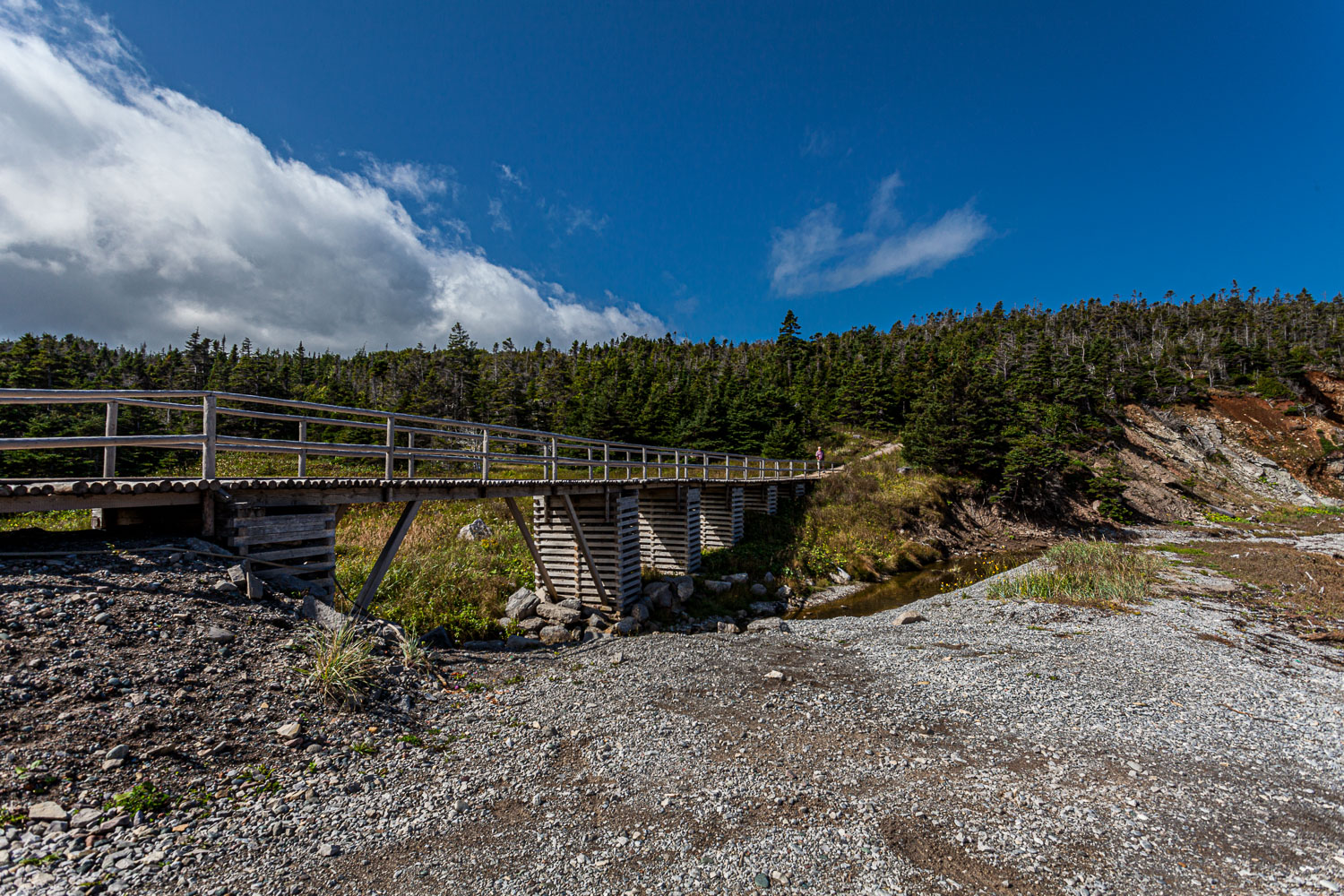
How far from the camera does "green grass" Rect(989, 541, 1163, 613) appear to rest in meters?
17.1

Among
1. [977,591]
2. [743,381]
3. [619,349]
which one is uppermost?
[619,349]

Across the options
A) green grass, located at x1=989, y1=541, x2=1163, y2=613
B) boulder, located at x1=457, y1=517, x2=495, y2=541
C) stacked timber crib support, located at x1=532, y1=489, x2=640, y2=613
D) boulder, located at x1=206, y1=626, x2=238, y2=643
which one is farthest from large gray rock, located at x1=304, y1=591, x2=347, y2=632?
green grass, located at x1=989, y1=541, x2=1163, y2=613

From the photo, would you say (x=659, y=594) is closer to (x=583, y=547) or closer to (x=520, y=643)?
(x=583, y=547)

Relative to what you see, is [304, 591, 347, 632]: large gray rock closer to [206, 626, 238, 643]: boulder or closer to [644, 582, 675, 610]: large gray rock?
[206, 626, 238, 643]: boulder

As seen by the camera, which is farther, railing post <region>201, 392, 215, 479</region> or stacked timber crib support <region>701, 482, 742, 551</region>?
stacked timber crib support <region>701, 482, 742, 551</region>

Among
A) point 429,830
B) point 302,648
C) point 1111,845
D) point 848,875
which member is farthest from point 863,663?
point 302,648

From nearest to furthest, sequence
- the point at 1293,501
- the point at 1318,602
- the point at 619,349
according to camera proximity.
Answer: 1. the point at 1318,602
2. the point at 1293,501
3. the point at 619,349

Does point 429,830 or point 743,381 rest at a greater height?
point 743,381

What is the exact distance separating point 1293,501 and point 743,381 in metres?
52.5

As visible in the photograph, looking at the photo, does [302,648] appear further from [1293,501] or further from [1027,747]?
[1293,501]

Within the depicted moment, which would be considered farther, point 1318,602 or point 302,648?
point 1318,602

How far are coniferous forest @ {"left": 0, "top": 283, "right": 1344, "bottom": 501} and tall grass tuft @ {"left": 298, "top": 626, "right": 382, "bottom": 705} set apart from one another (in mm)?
36340

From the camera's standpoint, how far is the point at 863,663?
1127 cm

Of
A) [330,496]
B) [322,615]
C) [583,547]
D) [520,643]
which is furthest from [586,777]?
[583,547]
